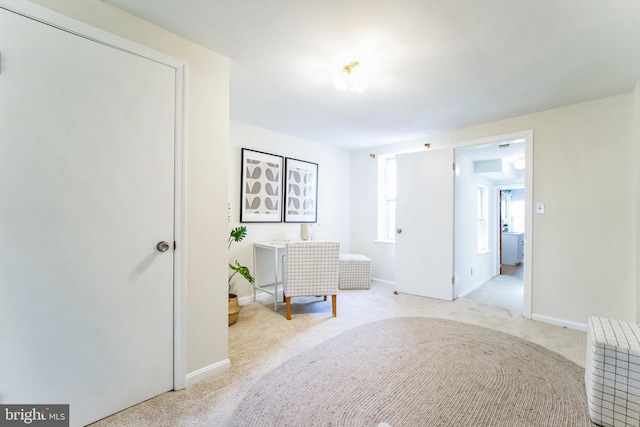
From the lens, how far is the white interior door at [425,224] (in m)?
3.65

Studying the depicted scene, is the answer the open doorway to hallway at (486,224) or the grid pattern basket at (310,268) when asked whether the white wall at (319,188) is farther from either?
the open doorway to hallway at (486,224)

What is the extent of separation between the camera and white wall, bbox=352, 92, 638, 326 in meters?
2.53

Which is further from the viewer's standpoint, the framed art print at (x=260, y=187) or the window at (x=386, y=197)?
the window at (x=386, y=197)

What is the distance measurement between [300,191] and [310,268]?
1530 mm

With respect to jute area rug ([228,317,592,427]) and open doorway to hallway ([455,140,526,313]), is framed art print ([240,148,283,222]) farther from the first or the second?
open doorway to hallway ([455,140,526,313])

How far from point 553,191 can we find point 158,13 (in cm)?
386

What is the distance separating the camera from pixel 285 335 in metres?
2.53

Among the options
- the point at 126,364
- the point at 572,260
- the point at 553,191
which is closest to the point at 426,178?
the point at 553,191

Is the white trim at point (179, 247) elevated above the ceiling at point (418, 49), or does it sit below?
below

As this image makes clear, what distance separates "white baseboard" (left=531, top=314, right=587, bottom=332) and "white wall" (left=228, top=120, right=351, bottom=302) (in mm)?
2829

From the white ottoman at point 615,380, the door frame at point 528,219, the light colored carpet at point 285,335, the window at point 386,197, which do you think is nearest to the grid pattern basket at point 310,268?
the light colored carpet at point 285,335

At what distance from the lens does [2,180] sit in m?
1.22

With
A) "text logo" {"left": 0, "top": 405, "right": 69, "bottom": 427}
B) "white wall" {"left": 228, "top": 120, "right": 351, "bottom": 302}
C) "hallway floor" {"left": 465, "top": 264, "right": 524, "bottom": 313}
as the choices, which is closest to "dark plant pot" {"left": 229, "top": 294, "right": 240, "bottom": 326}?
"white wall" {"left": 228, "top": 120, "right": 351, "bottom": 302}

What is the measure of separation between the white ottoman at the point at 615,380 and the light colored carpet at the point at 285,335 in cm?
75
